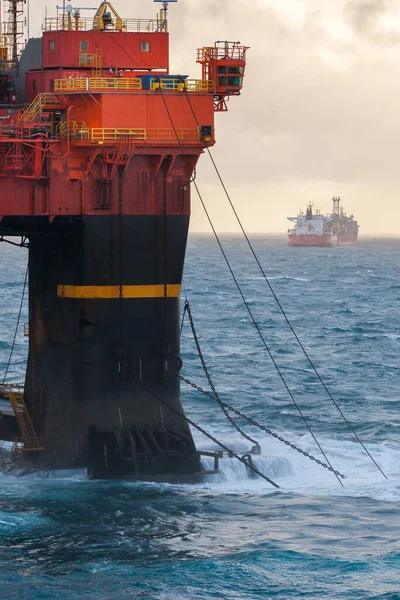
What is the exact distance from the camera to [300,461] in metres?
43.5

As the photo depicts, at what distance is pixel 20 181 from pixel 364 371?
1362 inches

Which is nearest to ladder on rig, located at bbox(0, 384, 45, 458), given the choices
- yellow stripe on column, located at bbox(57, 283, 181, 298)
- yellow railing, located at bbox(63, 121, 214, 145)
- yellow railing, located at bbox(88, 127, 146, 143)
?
yellow stripe on column, located at bbox(57, 283, 181, 298)

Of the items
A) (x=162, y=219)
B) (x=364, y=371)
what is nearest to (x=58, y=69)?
(x=162, y=219)

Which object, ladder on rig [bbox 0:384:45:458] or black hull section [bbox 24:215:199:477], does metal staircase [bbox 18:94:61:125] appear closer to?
black hull section [bbox 24:215:199:477]

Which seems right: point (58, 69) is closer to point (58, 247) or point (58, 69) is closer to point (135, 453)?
point (58, 247)

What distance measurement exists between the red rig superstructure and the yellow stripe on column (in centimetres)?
4

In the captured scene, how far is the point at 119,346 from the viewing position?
3912 cm

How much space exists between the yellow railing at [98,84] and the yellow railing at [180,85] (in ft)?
1.70

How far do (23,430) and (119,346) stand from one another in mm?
4899

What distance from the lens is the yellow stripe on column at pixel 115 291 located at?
38875mm

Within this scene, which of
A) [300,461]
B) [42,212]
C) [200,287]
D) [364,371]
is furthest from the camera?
[200,287]

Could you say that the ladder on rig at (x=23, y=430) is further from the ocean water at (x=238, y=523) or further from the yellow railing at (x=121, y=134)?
the yellow railing at (x=121, y=134)

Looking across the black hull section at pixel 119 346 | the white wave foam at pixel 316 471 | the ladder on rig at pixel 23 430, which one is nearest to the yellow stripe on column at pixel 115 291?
the black hull section at pixel 119 346

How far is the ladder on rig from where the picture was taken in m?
40.8
